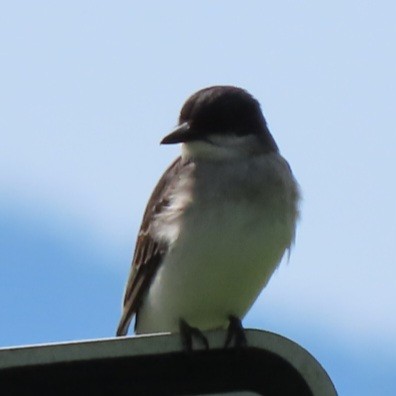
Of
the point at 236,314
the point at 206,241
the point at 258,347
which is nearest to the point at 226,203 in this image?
the point at 206,241

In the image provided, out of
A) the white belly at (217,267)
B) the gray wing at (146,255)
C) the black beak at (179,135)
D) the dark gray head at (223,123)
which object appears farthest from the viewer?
the dark gray head at (223,123)

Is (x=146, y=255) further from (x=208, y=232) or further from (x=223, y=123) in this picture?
(x=223, y=123)

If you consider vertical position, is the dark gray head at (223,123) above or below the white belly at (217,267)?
above

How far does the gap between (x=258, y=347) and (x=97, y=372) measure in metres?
0.35

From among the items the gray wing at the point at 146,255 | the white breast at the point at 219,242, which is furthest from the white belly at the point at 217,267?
the gray wing at the point at 146,255

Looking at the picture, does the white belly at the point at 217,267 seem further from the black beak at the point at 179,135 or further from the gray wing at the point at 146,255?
the black beak at the point at 179,135

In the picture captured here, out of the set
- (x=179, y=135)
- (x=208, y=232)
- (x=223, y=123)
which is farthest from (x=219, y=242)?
(x=223, y=123)

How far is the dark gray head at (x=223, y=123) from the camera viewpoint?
5.77 m

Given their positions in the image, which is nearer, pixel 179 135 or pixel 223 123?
pixel 179 135

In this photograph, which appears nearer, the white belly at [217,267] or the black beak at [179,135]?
the white belly at [217,267]

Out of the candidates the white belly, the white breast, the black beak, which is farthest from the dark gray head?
the white belly

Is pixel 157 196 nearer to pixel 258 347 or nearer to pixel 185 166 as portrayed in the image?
pixel 185 166

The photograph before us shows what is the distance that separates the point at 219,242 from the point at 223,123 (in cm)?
107

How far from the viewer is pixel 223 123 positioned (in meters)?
5.95
